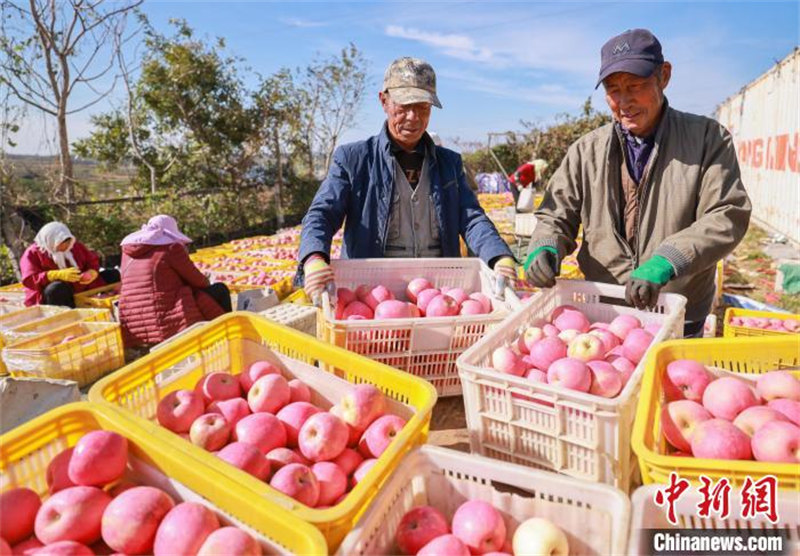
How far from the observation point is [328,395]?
1.90 m

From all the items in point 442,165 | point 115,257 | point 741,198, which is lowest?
point 115,257

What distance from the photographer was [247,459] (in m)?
1.41

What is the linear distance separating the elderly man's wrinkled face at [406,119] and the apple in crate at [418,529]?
6.60ft

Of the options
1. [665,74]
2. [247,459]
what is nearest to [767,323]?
[665,74]

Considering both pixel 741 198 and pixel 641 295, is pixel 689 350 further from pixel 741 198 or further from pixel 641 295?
pixel 741 198

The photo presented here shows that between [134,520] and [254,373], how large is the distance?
715mm

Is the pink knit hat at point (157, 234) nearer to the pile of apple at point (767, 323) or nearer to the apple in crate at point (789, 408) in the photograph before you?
the apple in crate at point (789, 408)

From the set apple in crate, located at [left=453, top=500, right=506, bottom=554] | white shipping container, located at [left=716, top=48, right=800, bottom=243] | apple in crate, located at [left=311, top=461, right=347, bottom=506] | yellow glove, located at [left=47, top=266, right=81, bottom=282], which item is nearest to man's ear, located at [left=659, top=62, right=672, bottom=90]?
apple in crate, located at [left=453, top=500, right=506, bottom=554]

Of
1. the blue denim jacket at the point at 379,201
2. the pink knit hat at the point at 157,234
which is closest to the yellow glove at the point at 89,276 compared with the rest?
the pink knit hat at the point at 157,234

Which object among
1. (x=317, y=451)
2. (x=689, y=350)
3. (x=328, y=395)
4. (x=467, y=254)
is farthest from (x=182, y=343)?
(x=467, y=254)

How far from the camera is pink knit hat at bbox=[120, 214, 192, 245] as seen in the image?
182 inches

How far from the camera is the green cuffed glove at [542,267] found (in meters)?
2.32

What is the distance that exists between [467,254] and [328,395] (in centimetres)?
329

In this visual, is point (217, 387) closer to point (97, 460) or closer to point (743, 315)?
point (97, 460)
